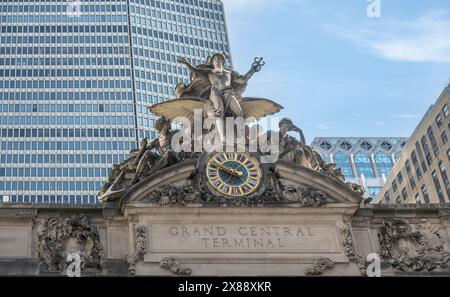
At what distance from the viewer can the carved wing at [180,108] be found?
117ft

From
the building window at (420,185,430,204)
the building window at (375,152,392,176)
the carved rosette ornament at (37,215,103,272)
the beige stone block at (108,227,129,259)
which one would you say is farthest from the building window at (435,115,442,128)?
the building window at (375,152,392,176)

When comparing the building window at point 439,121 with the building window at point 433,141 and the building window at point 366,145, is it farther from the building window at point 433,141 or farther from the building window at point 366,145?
the building window at point 366,145

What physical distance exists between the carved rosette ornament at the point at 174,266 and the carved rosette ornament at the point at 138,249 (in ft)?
2.61

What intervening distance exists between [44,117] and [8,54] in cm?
1067

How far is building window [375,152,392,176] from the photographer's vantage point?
133 meters

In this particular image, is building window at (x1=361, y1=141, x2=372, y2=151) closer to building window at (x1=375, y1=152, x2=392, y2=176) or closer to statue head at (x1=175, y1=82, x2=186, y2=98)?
building window at (x1=375, y1=152, x2=392, y2=176)

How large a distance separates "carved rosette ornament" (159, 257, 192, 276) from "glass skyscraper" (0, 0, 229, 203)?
72.5 metres

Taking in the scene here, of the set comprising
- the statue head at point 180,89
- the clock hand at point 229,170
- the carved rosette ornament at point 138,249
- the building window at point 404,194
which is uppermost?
the building window at point 404,194

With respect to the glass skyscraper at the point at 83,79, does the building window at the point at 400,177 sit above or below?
below

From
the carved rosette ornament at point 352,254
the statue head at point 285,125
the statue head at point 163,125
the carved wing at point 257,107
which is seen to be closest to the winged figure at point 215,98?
the carved wing at point 257,107

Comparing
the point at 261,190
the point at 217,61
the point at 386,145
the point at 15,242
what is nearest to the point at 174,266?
the point at 261,190
